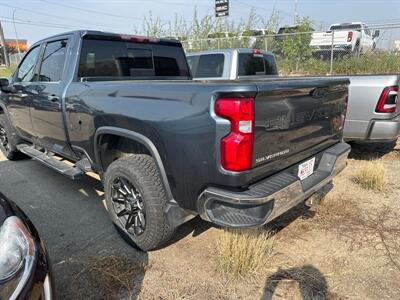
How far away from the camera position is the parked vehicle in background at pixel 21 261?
1.55m

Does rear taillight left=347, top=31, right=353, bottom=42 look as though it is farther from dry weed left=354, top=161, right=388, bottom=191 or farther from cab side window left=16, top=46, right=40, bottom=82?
cab side window left=16, top=46, right=40, bottom=82

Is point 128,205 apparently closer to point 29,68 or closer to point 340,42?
point 29,68

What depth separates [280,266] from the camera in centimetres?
272

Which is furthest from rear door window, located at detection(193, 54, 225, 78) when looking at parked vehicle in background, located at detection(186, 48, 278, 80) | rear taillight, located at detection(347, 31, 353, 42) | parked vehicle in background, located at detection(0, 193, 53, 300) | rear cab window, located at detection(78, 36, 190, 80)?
rear taillight, located at detection(347, 31, 353, 42)

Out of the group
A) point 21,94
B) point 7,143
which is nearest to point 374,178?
point 21,94

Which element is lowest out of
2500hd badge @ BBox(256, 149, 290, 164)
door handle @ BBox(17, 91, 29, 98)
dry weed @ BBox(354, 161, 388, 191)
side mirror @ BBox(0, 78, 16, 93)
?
dry weed @ BBox(354, 161, 388, 191)

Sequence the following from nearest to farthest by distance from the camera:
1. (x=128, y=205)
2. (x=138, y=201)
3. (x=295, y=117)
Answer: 1. (x=295, y=117)
2. (x=138, y=201)
3. (x=128, y=205)

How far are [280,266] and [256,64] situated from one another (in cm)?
513

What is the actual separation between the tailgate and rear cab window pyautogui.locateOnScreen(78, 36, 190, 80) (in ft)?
6.84

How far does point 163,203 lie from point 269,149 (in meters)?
0.95

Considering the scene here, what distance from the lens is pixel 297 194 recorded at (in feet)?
8.06

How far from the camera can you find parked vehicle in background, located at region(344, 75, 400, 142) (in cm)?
463

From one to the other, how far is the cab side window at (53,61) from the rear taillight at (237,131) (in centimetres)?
250

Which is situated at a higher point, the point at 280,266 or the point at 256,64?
the point at 256,64
